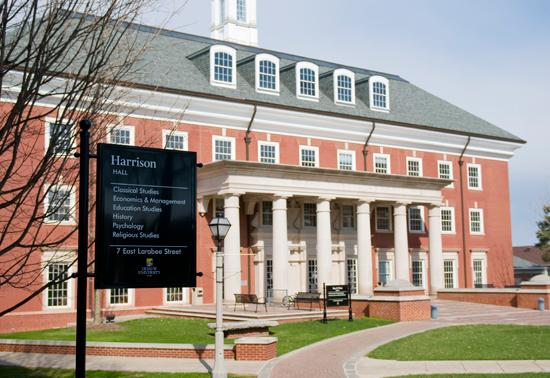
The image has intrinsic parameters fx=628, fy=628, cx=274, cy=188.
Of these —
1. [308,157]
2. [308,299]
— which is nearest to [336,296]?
[308,299]

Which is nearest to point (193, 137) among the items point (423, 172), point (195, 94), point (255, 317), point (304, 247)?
point (195, 94)

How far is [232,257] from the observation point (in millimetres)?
28406

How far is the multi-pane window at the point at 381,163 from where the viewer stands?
127ft

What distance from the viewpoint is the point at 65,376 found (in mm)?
15227

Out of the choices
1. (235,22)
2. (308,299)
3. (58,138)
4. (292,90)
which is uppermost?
(235,22)

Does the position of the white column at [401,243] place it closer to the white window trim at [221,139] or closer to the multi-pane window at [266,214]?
the multi-pane window at [266,214]

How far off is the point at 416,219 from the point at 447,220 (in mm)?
2336

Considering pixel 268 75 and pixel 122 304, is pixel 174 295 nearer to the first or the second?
pixel 122 304

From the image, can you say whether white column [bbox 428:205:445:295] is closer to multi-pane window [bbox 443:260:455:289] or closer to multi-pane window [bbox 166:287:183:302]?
multi-pane window [bbox 443:260:455:289]

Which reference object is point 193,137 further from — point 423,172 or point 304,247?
point 423,172

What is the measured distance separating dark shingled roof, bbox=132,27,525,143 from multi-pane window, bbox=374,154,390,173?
229cm

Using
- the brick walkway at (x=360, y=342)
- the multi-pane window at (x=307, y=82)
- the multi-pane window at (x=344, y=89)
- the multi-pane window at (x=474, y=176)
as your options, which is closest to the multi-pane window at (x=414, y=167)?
the multi-pane window at (x=474, y=176)

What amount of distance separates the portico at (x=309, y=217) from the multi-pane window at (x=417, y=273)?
3.37 meters

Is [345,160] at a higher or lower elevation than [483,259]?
higher
